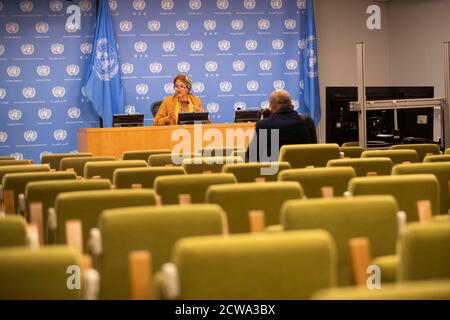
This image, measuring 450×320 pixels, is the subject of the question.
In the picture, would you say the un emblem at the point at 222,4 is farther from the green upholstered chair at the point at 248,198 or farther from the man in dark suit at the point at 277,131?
the green upholstered chair at the point at 248,198

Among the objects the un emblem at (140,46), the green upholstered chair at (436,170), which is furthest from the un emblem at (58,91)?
the green upholstered chair at (436,170)

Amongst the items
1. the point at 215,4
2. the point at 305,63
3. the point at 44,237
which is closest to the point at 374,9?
the point at 305,63

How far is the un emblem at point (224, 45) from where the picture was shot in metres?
14.8

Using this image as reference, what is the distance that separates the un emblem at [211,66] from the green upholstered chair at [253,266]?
12.2 meters

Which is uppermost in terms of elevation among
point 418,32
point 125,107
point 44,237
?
point 418,32

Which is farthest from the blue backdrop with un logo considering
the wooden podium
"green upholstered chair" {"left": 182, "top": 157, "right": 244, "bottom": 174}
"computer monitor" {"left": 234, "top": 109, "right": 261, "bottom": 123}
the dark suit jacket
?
"green upholstered chair" {"left": 182, "top": 157, "right": 244, "bottom": 174}

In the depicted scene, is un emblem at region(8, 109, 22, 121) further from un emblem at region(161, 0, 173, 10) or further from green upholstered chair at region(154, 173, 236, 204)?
green upholstered chair at region(154, 173, 236, 204)

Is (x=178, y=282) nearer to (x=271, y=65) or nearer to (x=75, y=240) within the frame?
(x=75, y=240)

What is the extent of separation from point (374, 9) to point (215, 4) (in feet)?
11.2

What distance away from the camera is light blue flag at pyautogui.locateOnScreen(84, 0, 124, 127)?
45.2 ft

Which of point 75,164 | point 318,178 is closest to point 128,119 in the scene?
point 75,164

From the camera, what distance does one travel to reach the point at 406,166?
5301 millimetres

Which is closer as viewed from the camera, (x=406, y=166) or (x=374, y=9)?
(x=406, y=166)

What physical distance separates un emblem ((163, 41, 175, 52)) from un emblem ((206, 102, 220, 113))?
3.92 ft
